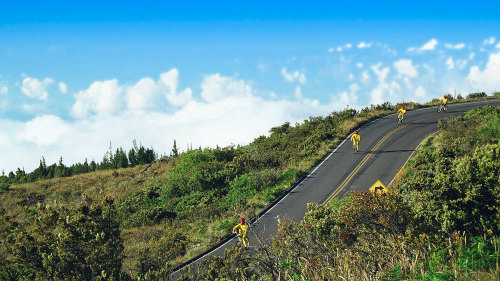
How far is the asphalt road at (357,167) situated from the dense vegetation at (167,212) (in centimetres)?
133

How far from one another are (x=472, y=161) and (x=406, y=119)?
107 feet

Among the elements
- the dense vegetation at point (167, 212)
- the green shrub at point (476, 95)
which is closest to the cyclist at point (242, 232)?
the dense vegetation at point (167, 212)

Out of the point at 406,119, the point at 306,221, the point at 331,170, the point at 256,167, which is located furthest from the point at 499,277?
the point at 406,119

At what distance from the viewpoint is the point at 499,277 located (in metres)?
5.35

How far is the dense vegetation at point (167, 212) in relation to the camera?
45.1 ft

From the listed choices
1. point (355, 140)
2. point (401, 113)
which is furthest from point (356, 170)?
point (401, 113)

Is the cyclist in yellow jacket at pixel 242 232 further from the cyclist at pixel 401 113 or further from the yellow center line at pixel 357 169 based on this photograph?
the cyclist at pixel 401 113

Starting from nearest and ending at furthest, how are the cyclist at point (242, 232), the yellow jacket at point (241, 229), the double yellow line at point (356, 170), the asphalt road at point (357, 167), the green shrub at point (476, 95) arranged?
1. the cyclist at point (242, 232)
2. the yellow jacket at point (241, 229)
3. the asphalt road at point (357, 167)
4. the double yellow line at point (356, 170)
5. the green shrub at point (476, 95)

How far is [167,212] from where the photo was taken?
30.9 meters

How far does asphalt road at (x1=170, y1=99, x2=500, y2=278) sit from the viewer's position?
2580 centimetres

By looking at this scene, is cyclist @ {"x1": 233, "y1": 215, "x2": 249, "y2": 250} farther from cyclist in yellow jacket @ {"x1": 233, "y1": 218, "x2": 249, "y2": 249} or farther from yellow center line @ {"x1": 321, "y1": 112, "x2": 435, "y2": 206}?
yellow center line @ {"x1": 321, "y1": 112, "x2": 435, "y2": 206}

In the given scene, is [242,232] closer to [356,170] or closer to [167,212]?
[167,212]

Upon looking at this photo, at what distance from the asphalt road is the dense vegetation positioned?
1.33m

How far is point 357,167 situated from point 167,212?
1480cm
